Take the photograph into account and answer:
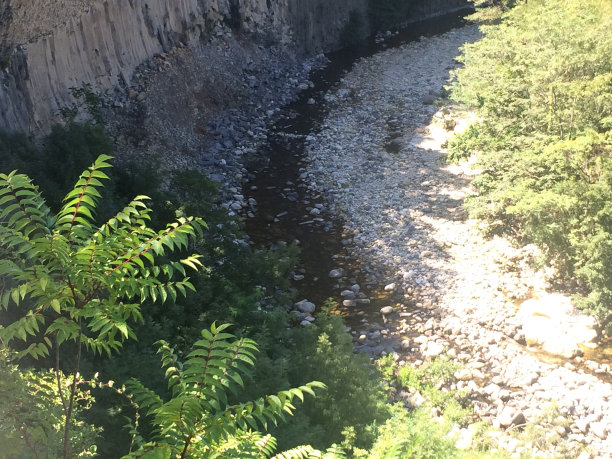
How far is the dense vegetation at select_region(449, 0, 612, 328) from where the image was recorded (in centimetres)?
1173

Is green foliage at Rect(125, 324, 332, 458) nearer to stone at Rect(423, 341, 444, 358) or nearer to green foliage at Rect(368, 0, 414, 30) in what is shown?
stone at Rect(423, 341, 444, 358)

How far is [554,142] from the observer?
12.8 m

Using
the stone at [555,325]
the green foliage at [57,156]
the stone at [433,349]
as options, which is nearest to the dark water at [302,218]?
the stone at [555,325]

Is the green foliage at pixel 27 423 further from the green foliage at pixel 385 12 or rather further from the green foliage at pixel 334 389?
the green foliage at pixel 385 12

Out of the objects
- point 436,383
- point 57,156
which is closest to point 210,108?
point 57,156

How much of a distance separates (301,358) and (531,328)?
5459mm

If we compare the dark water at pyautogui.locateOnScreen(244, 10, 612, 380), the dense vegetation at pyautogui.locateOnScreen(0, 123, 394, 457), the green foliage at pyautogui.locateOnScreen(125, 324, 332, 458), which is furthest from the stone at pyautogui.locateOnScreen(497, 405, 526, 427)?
the green foliage at pyautogui.locateOnScreen(125, 324, 332, 458)

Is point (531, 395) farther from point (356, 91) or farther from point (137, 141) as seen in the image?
point (356, 91)

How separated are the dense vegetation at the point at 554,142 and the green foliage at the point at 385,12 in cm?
Result: 1903

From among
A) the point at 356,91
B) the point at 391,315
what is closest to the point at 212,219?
the point at 391,315

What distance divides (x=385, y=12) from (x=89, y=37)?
21.3 metres

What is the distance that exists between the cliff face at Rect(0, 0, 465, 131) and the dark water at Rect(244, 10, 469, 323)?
438cm

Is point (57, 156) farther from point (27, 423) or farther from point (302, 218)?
point (27, 423)

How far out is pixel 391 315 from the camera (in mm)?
13000
